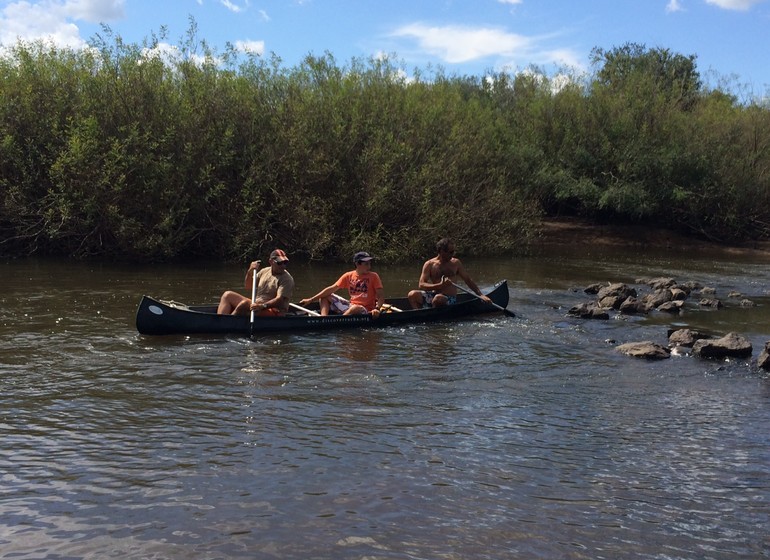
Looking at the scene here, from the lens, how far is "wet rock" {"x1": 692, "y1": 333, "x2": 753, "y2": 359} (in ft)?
35.5

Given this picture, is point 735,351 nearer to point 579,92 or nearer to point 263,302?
point 263,302

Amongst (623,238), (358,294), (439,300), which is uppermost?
(623,238)

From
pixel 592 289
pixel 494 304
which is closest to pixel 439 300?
pixel 494 304

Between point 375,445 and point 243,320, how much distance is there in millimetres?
5067

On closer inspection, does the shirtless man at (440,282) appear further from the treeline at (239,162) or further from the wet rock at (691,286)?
the treeline at (239,162)

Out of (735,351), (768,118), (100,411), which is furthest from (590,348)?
(768,118)

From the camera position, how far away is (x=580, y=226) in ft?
112

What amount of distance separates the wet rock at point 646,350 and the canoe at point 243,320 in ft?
11.4

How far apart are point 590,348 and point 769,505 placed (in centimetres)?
579

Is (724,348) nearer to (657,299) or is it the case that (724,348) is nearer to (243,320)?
(657,299)

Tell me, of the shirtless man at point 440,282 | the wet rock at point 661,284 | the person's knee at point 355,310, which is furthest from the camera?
the wet rock at point 661,284

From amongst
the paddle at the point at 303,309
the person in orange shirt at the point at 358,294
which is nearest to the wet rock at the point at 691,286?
the person in orange shirt at the point at 358,294

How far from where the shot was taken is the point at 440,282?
1422cm

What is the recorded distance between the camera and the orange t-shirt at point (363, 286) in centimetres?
1280
